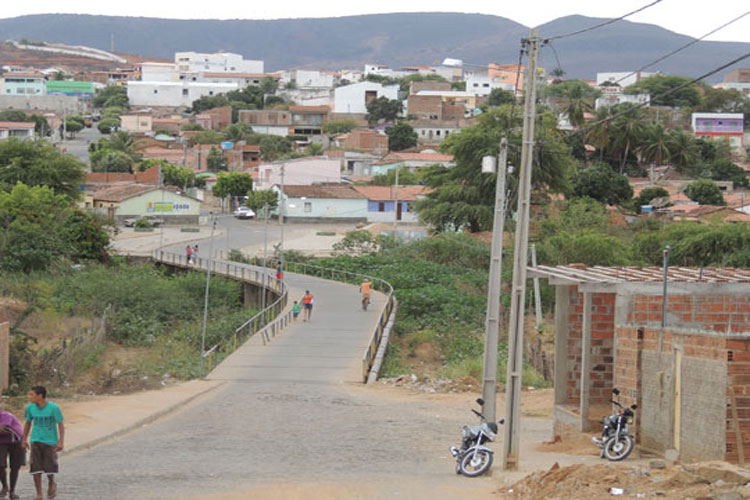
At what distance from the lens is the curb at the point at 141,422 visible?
59.5 feet

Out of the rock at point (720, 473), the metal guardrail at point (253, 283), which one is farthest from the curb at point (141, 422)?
the rock at point (720, 473)

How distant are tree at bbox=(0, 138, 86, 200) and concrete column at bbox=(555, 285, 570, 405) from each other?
54.8 metres

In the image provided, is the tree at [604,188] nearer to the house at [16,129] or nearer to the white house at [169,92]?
the house at [16,129]

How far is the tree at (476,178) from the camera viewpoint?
217 feet

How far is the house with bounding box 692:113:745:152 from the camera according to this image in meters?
130

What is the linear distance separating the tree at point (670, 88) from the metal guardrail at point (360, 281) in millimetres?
97876

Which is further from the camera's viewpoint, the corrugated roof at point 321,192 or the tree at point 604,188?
the corrugated roof at point 321,192

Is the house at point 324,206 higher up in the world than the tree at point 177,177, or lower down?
lower down

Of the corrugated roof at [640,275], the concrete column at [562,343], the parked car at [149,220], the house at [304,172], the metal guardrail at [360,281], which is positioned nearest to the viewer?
the corrugated roof at [640,275]

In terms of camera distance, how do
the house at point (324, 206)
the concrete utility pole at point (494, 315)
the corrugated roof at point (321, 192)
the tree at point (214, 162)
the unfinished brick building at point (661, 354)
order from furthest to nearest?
the tree at point (214, 162), the corrugated roof at point (321, 192), the house at point (324, 206), the concrete utility pole at point (494, 315), the unfinished brick building at point (661, 354)

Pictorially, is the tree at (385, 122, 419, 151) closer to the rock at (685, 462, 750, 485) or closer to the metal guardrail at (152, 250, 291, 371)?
the metal guardrail at (152, 250, 291, 371)

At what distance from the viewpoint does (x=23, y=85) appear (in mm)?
190125

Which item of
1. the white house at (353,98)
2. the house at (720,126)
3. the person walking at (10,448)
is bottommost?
the person walking at (10,448)

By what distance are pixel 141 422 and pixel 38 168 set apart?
51758 millimetres
